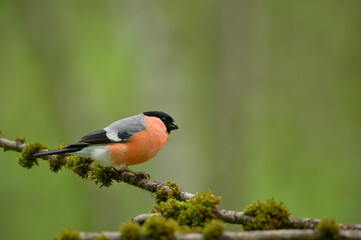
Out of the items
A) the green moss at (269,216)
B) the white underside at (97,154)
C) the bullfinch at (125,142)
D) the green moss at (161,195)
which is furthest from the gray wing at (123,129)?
the green moss at (269,216)

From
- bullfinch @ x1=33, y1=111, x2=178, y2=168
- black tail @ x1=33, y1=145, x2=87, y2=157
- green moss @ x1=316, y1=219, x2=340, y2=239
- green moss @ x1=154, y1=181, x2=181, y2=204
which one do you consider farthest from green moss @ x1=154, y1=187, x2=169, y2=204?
green moss @ x1=316, y1=219, x2=340, y2=239

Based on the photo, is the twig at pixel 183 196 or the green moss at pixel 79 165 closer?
the twig at pixel 183 196

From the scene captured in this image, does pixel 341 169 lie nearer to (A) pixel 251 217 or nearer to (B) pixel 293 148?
(B) pixel 293 148

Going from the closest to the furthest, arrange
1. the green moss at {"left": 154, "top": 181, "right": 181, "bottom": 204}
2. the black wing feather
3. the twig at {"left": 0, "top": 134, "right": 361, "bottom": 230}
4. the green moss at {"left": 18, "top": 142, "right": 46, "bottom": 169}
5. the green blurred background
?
the twig at {"left": 0, "top": 134, "right": 361, "bottom": 230} → the green moss at {"left": 154, "top": 181, "right": 181, "bottom": 204} → the green moss at {"left": 18, "top": 142, "right": 46, "bottom": 169} → the black wing feather → the green blurred background

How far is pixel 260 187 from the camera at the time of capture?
1166cm

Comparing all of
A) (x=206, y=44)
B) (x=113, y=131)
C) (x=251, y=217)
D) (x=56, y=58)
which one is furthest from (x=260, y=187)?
(x=251, y=217)

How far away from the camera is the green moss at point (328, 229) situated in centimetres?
169

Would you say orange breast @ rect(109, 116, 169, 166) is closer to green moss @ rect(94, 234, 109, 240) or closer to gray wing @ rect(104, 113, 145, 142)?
gray wing @ rect(104, 113, 145, 142)

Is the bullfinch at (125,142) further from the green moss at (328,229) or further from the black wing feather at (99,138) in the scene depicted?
the green moss at (328,229)

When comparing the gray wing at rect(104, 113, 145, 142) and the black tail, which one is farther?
the gray wing at rect(104, 113, 145, 142)

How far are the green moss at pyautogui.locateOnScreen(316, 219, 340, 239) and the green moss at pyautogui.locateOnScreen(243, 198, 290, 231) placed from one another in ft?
0.91

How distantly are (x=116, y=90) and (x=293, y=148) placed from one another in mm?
6520

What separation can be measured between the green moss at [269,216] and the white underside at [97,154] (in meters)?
1.97

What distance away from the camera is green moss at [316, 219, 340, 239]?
1.69 m
